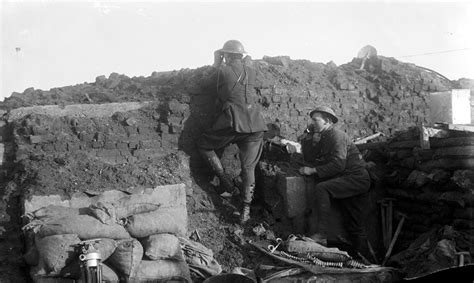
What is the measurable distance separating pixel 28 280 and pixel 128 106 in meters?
2.80

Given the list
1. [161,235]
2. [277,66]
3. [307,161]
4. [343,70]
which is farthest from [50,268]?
[343,70]

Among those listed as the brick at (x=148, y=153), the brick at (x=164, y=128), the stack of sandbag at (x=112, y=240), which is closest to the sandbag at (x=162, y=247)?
the stack of sandbag at (x=112, y=240)

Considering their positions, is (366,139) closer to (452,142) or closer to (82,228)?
(452,142)

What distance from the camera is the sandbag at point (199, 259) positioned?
5.64 metres

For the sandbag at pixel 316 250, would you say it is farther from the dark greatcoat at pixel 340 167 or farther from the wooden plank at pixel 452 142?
the wooden plank at pixel 452 142

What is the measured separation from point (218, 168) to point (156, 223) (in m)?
1.73

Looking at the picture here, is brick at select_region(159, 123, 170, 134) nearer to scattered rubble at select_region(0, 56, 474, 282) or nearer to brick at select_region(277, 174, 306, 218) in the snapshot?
scattered rubble at select_region(0, 56, 474, 282)

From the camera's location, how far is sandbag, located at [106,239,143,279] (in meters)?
4.97

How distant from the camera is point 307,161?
728cm

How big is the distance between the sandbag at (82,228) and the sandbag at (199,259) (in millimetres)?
767

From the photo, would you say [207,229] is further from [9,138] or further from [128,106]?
[9,138]

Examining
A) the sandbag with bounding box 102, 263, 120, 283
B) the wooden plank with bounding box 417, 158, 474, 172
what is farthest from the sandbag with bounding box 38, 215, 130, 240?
the wooden plank with bounding box 417, 158, 474, 172

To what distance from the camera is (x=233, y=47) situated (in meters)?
7.27

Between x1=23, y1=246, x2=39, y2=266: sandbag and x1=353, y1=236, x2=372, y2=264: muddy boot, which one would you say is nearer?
x1=23, y1=246, x2=39, y2=266: sandbag
